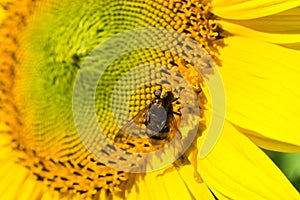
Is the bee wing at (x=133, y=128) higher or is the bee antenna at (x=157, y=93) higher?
the bee antenna at (x=157, y=93)

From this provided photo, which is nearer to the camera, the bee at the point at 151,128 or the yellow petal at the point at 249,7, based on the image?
the yellow petal at the point at 249,7

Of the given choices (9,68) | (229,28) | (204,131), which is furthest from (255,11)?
(9,68)

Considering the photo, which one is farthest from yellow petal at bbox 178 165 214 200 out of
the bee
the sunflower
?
the bee

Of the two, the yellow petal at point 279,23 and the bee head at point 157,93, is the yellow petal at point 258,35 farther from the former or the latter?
the bee head at point 157,93

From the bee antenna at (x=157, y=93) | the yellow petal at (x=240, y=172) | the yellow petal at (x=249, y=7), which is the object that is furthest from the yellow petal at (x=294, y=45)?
the bee antenna at (x=157, y=93)

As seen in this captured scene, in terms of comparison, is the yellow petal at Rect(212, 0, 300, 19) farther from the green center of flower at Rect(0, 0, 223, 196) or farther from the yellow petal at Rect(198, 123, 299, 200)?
the yellow petal at Rect(198, 123, 299, 200)

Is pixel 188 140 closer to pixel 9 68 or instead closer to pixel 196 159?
pixel 196 159
